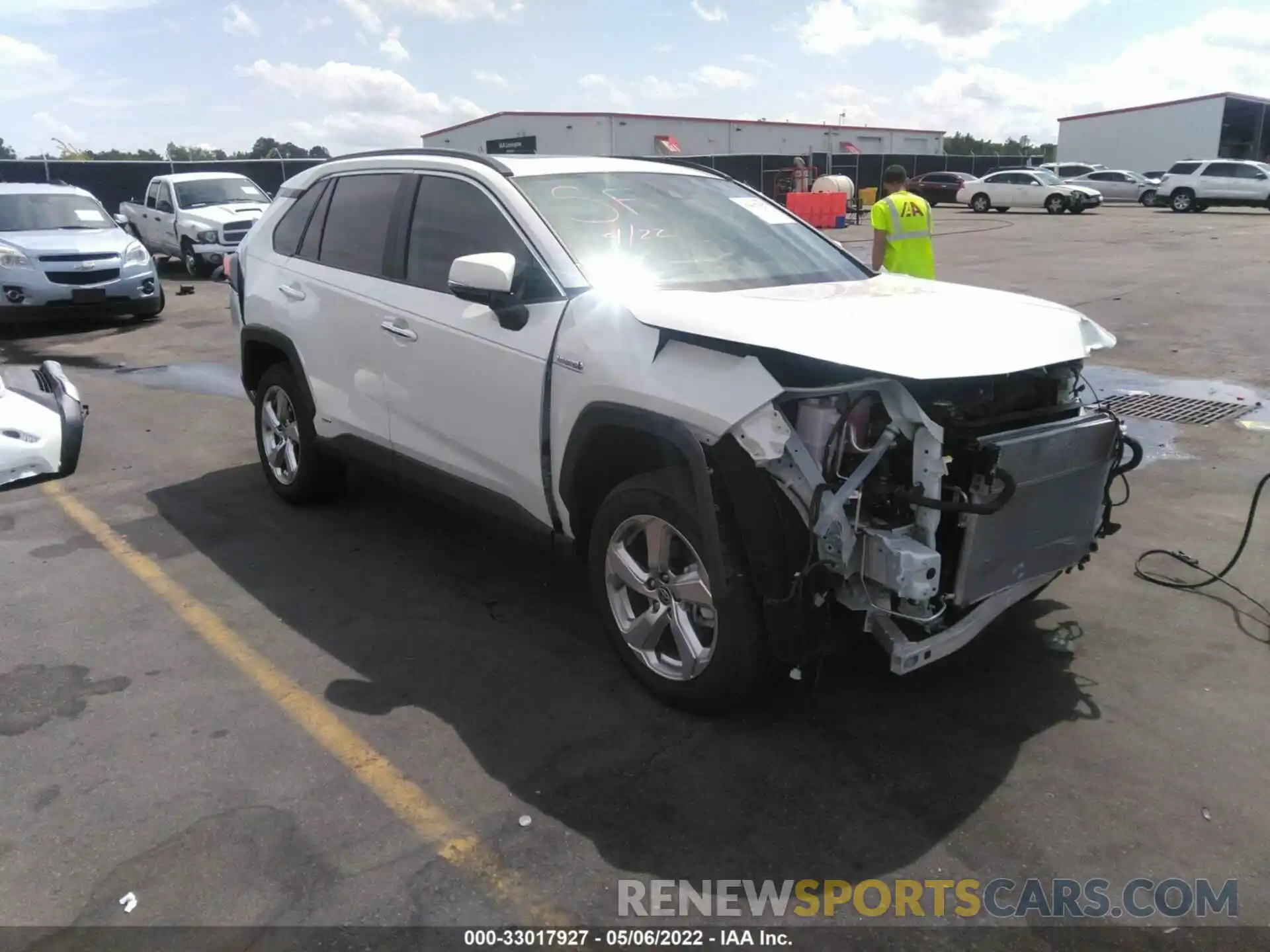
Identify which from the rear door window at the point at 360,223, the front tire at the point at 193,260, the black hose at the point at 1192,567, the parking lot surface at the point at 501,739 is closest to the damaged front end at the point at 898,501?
the parking lot surface at the point at 501,739

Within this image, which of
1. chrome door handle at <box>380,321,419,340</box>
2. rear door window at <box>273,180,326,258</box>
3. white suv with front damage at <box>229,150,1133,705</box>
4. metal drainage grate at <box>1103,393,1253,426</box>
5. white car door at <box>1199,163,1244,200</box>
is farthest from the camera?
white car door at <box>1199,163,1244,200</box>

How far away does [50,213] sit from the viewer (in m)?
13.3

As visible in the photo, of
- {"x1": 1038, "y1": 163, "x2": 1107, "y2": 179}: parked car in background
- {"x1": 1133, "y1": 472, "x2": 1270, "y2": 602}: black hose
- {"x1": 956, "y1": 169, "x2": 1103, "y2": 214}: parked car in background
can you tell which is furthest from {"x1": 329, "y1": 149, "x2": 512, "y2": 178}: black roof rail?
{"x1": 1038, "y1": 163, "x2": 1107, "y2": 179}: parked car in background

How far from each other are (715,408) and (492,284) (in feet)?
3.47

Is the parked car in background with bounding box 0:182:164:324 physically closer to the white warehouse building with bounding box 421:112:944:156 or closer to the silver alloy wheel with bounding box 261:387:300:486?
the silver alloy wheel with bounding box 261:387:300:486

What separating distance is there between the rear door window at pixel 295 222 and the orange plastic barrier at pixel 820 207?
24.9m

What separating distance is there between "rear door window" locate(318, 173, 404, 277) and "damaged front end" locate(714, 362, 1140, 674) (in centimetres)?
252

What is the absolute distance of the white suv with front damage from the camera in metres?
3.00

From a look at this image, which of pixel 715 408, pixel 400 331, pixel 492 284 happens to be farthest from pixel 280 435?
pixel 715 408

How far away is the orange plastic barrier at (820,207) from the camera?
1139 inches

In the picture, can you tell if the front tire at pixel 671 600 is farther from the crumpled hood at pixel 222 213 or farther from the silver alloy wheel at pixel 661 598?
the crumpled hood at pixel 222 213

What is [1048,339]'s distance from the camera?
318cm

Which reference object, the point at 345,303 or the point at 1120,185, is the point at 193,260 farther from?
the point at 1120,185

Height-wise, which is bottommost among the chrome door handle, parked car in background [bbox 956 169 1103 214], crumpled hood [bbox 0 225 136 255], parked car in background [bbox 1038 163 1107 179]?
the chrome door handle
